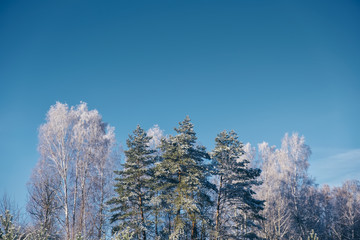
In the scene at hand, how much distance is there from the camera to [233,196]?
18.0 metres

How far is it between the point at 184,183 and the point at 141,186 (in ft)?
11.9

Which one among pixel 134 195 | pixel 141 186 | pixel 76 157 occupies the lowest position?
pixel 134 195

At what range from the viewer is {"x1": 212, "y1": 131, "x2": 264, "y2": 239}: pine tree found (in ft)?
57.7

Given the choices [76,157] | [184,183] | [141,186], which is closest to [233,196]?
[184,183]

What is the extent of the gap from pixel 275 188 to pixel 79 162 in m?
22.6

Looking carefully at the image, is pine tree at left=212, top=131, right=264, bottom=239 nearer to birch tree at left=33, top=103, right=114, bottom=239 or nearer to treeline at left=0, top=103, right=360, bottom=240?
treeline at left=0, top=103, right=360, bottom=240

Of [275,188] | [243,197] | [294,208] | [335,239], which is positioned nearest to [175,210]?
[243,197]

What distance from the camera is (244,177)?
18734 millimetres

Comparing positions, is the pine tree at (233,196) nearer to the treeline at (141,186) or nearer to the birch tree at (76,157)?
the treeline at (141,186)

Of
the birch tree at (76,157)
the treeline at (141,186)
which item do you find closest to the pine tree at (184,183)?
the treeline at (141,186)

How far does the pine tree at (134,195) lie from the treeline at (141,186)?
7 cm

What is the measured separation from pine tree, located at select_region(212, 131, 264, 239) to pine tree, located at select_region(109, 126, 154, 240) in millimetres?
5327

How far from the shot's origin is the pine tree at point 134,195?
16.5 meters

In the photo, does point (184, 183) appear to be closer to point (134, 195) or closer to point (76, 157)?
point (134, 195)
